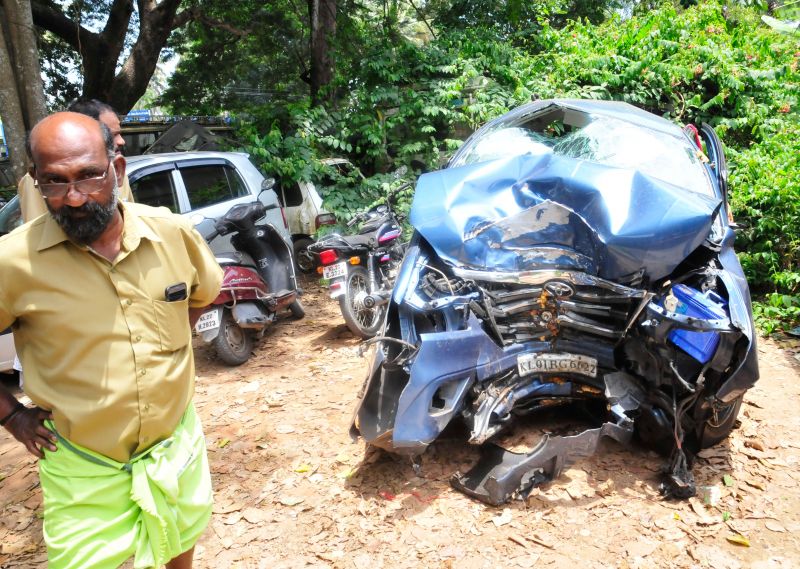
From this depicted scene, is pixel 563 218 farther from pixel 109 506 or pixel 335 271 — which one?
pixel 335 271

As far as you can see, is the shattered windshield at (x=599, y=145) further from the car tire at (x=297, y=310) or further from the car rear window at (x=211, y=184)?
the car rear window at (x=211, y=184)

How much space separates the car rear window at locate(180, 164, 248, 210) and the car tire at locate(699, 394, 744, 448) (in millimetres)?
5137

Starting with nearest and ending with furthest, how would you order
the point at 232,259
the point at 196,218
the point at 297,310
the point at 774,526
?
the point at 774,526, the point at 232,259, the point at 196,218, the point at 297,310

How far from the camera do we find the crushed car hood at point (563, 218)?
10.6 feet

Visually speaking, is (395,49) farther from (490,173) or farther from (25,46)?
(490,173)

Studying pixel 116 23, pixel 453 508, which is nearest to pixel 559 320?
pixel 453 508

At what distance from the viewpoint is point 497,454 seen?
136 inches

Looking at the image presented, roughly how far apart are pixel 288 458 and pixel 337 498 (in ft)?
2.11

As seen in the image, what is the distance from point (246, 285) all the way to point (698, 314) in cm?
391

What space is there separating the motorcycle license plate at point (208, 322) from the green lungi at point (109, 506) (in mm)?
3107

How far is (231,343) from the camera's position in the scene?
5.59 meters

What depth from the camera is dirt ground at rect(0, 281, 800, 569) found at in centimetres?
293

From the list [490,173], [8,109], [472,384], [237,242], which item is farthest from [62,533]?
[8,109]

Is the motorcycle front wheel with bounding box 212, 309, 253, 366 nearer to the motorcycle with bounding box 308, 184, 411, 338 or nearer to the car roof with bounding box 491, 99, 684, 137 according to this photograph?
the motorcycle with bounding box 308, 184, 411, 338
